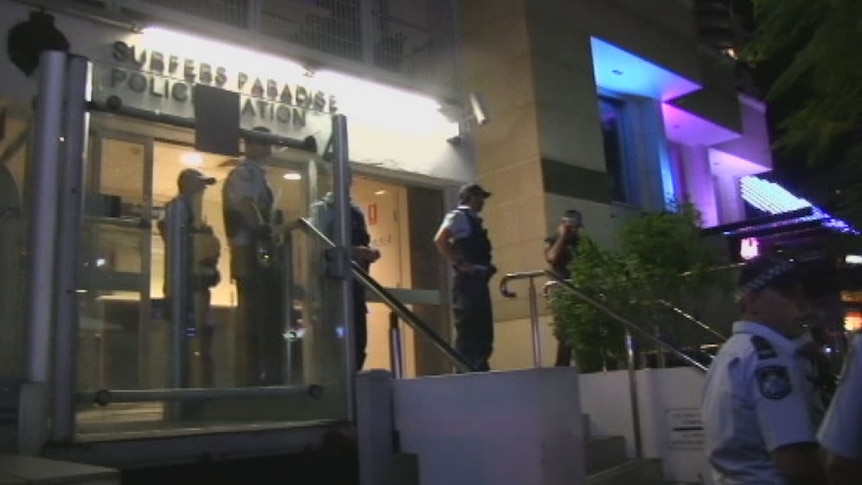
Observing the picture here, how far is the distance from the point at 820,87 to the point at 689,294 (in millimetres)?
2457

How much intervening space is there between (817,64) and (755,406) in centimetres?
401

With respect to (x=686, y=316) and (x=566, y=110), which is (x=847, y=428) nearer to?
(x=686, y=316)

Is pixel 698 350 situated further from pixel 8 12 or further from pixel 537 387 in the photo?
pixel 8 12

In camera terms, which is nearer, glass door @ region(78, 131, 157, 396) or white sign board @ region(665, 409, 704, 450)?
glass door @ region(78, 131, 157, 396)

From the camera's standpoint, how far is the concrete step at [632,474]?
6160 millimetres

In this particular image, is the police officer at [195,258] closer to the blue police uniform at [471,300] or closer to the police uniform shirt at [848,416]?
the blue police uniform at [471,300]

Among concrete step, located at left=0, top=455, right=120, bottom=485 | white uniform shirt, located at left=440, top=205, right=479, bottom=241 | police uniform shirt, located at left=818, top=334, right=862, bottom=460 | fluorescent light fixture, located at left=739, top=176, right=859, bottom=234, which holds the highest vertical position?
fluorescent light fixture, located at left=739, top=176, right=859, bottom=234

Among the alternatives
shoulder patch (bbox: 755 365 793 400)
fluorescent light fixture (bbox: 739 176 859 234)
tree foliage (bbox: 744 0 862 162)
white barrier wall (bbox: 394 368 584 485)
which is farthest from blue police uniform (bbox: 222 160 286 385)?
fluorescent light fixture (bbox: 739 176 859 234)

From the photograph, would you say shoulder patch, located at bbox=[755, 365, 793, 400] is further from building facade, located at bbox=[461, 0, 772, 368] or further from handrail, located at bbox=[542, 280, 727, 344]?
building facade, located at bbox=[461, 0, 772, 368]

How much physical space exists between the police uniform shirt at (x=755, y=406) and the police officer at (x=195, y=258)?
9.39 feet

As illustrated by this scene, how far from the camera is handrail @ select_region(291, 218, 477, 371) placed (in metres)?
5.21

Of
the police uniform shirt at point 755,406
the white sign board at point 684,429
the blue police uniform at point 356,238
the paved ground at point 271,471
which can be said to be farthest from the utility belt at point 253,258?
the white sign board at point 684,429

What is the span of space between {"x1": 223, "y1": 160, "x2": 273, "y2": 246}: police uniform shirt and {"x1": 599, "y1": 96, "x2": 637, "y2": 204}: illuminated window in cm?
899

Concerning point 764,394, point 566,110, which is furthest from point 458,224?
point 764,394
